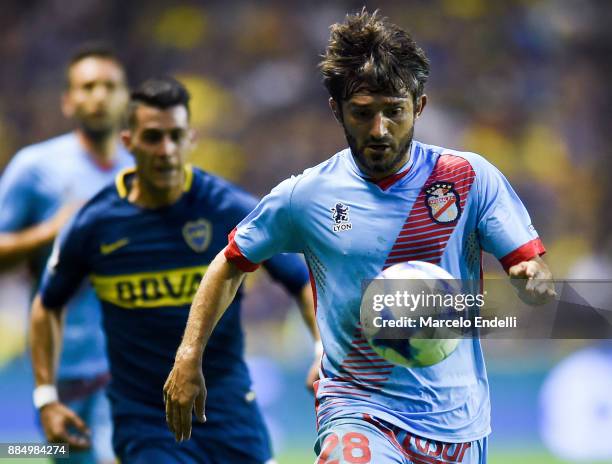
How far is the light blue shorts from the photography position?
4.06 metres

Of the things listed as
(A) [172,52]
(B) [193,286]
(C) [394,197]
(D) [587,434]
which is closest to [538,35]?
(A) [172,52]

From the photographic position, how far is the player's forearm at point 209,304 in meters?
4.41

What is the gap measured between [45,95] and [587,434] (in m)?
7.22

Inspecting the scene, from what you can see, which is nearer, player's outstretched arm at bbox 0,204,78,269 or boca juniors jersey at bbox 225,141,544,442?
boca juniors jersey at bbox 225,141,544,442

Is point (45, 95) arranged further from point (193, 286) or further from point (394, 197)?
point (394, 197)

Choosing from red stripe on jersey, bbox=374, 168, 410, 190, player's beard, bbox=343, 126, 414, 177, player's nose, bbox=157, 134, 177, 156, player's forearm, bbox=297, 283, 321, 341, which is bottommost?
red stripe on jersey, bbox=374, 168, 410, 190

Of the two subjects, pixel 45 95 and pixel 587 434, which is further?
pixel 45 95

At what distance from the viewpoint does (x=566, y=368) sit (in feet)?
34.6

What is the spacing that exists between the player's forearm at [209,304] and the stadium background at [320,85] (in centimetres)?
763

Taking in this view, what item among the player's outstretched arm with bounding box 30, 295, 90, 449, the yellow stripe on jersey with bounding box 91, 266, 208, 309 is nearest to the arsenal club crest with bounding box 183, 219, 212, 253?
the yellow stripe on jersey with bounding box 91, 266, 208, 309

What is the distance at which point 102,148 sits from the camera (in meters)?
8.39

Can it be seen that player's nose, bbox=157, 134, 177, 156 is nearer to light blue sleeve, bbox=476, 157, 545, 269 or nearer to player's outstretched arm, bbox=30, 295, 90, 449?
player's outstretched arm, bbox=30, 295, 90, 449

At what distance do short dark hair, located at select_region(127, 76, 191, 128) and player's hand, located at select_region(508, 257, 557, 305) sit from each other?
281 centimetres

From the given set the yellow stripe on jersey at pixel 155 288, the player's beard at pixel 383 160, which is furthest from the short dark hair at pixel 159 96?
the player's beard at pixel 383 160
